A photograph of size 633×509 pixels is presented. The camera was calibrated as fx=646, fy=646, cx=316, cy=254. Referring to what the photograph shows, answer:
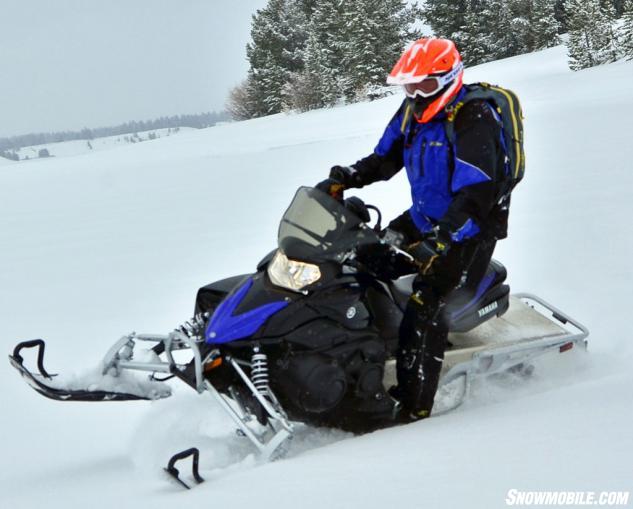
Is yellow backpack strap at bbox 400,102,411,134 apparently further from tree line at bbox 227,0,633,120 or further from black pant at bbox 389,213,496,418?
tree line at bbox 227,0,633,120

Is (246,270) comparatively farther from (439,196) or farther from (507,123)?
(507,123)

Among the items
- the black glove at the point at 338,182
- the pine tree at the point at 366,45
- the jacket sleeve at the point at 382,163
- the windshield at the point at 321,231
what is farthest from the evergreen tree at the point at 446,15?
the windshield at the point at 321,231

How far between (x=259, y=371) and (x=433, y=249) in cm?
91

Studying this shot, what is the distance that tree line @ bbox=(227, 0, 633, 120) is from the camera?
32625 mm

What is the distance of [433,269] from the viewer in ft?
9.48

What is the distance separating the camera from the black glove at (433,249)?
2803 millimetres

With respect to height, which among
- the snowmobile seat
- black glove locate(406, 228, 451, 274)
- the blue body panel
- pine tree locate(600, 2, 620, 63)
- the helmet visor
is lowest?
pine tree locate(600, 2, 620, 63)

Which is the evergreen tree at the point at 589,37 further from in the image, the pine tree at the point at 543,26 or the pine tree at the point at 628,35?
the pine tree at the point at 543,26

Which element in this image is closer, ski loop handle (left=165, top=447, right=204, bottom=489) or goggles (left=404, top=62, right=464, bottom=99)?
ski loop handle (left=165, top=447, right=204, bottom=489)

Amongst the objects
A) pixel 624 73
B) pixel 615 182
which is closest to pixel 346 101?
pixel 624 73

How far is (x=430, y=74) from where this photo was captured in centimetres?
283

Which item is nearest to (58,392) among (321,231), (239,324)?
(239,324)

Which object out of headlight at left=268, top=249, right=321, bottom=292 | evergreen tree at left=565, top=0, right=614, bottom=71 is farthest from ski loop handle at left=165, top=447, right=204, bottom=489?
evergreen tree at left=565, top=0, right=614, bottom=71

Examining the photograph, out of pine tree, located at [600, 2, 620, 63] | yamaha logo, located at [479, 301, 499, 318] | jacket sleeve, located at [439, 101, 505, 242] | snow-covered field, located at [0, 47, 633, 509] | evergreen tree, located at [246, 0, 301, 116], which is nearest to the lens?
snow-covered field, located at [0, 47, 633, 509]
